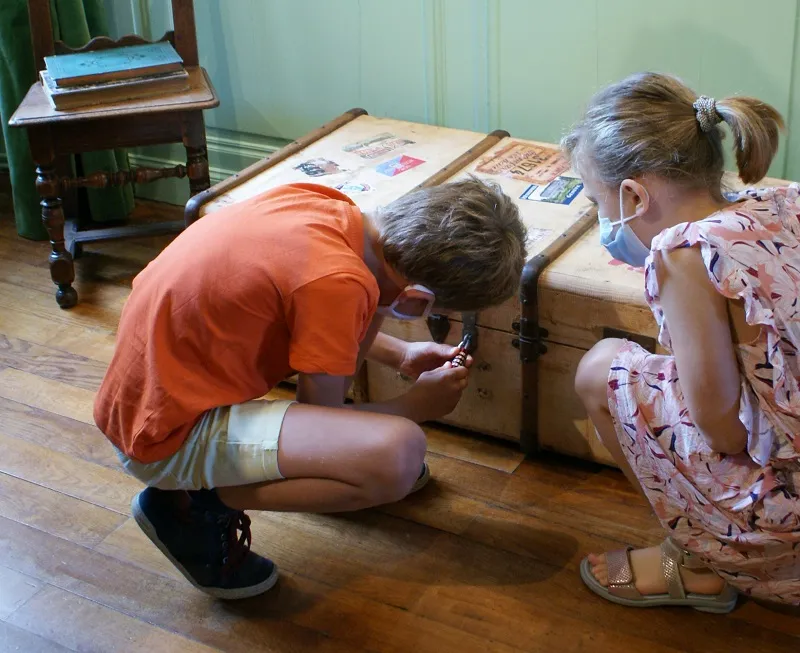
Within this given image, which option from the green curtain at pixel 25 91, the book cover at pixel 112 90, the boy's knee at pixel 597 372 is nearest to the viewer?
the boy's knee at pixel 597 372

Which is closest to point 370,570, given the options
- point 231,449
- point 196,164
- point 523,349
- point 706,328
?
point 231,449

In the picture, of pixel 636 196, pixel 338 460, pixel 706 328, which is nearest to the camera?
pixel 706 328

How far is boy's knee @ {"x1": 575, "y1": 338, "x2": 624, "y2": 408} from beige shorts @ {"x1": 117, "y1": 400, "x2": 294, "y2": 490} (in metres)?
0.42

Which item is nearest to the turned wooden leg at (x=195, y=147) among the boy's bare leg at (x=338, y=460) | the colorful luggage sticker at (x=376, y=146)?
the colorful luggage sticker at (x=376, y=146)

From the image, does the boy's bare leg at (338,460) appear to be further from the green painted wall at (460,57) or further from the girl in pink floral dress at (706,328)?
the green painted wall at (460,57)

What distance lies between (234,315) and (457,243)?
0.31 m

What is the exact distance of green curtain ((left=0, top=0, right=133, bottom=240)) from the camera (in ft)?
8.03

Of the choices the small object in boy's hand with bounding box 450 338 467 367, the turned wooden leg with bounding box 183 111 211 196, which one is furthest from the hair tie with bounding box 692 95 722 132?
the turned wooden leg with bounding box 183 111 211 196

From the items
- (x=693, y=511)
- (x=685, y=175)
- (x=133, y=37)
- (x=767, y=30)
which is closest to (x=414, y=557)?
(x=693, y=511)

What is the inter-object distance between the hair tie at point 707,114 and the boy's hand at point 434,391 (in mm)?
542

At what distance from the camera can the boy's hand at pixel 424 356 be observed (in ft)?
5.39

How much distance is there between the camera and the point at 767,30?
1.89m

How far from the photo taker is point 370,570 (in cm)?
156

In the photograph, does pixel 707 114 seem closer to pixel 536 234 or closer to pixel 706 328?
pixel 706 328
